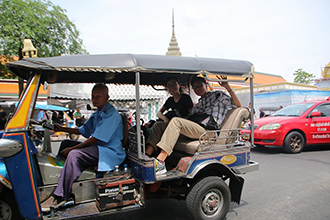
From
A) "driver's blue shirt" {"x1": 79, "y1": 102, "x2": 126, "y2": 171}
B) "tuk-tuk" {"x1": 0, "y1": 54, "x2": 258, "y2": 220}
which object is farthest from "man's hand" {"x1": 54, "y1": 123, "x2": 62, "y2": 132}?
"driver's blue shirt" {"x1": 79, "y1": 102, "x2": 126, "y2": 171}

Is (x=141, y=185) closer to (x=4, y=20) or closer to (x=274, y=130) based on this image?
(x=274, y=130)

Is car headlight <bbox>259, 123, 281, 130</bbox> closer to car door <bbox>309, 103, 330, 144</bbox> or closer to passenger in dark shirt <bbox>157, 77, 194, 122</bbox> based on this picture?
car door <bbox>309, 103, 330, 144</bbox>

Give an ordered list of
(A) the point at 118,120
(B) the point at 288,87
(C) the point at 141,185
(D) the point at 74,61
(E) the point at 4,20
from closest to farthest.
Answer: (D) the point at 74,61 → (C) the point at 141,185 → (A) the point at 118,120 → (E) the point at 4,20 → (B) the point at 288,87

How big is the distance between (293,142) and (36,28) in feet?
40.8

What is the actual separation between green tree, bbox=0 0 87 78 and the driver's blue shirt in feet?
34.8

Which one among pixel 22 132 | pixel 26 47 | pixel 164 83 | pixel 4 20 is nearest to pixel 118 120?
pixel 22 132

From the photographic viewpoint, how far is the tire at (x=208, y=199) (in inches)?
123

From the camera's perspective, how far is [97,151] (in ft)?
10.1

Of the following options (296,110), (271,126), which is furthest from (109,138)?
(296,110)

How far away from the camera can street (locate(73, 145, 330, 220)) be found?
3.62 metres

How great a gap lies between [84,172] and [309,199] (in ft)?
11.7

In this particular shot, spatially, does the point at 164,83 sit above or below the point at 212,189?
above

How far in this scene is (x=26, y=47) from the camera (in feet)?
10.3

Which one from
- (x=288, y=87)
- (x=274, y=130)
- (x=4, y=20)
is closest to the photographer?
(x=274, y=130)
